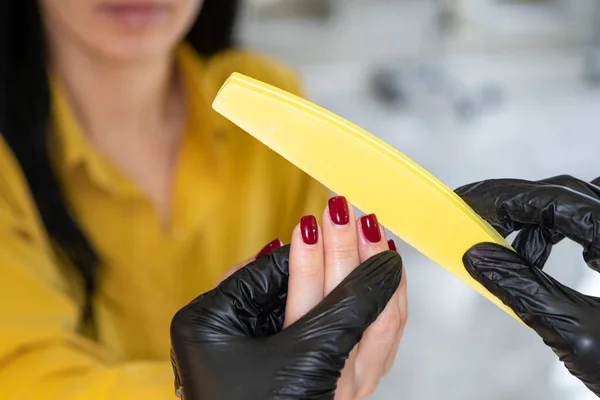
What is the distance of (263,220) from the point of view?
2.68ft

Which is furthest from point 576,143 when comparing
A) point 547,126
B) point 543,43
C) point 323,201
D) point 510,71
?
point 323,201

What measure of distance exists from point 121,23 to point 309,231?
1.36 ft

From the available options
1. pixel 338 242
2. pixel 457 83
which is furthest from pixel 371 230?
pixel 457 83

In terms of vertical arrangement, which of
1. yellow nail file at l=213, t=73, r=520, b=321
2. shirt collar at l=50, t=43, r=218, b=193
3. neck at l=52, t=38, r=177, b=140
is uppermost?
neck at l=52, t=38, r=177, b=140

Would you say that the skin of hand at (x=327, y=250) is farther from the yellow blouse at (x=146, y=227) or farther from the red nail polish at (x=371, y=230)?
the yellow blouse at (x=146, y=227)

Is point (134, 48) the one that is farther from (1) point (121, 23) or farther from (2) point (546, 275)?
(2) point (546, 275)

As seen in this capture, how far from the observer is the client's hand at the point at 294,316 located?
0.38 m

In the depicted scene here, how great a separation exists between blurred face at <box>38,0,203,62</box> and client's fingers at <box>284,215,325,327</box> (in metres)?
0.40

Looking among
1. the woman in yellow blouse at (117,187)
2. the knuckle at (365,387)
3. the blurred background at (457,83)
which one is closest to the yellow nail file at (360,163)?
the knuckle at (365,387)

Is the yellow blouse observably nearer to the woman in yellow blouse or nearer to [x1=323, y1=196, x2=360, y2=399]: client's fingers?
the woman in yellow blouse

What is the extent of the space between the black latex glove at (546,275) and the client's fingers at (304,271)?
4.6 inches

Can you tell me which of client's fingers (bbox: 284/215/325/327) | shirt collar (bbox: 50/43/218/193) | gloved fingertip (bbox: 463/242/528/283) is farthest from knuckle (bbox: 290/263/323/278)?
shirt collar (bbox: 50/43/218/193)

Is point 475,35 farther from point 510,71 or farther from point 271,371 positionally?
point 271,371

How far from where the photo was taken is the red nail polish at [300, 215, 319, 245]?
1.40 feet
